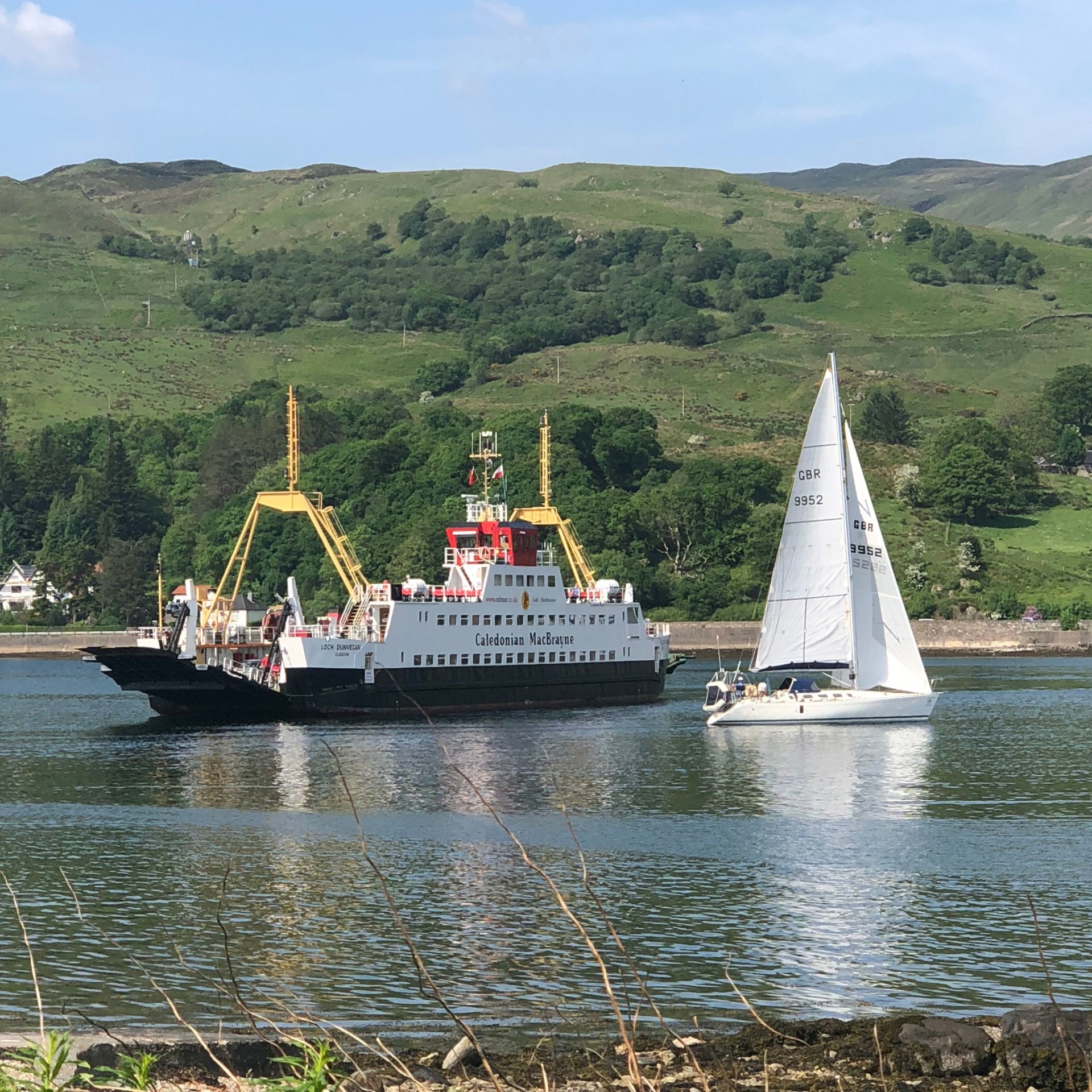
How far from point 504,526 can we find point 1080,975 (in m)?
59.0

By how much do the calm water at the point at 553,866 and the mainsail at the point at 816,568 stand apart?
10.9ft

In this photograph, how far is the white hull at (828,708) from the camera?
2603 inches

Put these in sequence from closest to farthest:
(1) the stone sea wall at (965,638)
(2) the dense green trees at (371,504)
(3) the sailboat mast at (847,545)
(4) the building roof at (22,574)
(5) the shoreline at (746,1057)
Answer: (5) the shoreline at (746,1057) < (3) the sailboat mast at (847,545) < (1) the stone sea wall at (965,638) < (2) the dense green trees at (371,504) < (4) the building roof at (22,574)

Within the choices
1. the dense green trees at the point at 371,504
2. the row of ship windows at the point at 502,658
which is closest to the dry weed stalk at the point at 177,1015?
the row of ship windows at the point at 502,658

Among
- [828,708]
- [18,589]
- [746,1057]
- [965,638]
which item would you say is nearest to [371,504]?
[18,589]

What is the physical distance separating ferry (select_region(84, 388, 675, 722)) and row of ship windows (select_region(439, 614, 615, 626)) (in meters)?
0.07

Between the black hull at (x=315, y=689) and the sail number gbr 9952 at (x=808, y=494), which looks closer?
the sail number gbr 9952 at (x=808, y=494)

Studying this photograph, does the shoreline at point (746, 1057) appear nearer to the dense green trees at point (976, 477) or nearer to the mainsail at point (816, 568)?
the mainsail at point (816, 568)

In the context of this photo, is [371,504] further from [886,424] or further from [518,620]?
[518,620]

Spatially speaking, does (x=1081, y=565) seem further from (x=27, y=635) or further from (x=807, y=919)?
(x=807, y=919)

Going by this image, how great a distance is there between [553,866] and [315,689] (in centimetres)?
4119

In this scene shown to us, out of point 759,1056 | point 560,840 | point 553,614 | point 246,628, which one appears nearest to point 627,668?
point 553,614

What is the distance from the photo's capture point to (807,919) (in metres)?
29.0

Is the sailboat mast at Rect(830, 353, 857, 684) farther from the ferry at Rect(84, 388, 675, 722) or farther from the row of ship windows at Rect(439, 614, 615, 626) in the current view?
the row of ship windows at Rect(439, 614, 615, 626)
